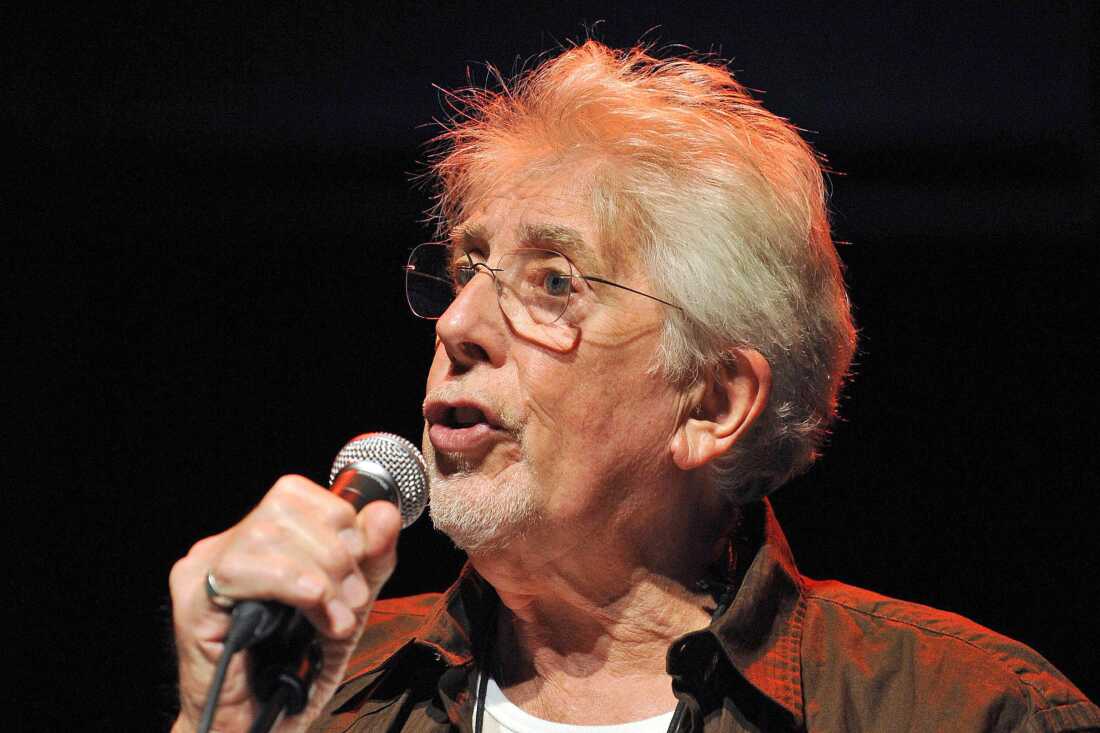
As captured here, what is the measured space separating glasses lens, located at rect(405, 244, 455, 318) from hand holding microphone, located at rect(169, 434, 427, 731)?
795mm

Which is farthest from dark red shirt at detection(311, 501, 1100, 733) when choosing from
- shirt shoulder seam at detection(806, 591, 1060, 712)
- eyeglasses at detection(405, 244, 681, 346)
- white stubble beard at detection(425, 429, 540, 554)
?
eyeglasses at detection(405, 244, 681, 346)

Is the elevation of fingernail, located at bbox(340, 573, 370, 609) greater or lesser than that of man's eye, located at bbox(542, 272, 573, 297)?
lesser

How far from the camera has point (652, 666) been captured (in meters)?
1.84

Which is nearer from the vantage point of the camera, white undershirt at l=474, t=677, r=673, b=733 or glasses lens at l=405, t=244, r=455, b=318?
white undershirt at l=474, t=677, r=673, b=733

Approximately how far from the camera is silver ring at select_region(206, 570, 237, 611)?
1.24 m

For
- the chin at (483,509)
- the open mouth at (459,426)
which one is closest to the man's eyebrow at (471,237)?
the open mouth at (459,426)

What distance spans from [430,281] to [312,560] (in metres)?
1.05

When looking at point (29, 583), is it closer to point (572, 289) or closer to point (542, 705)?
point (542, 705)

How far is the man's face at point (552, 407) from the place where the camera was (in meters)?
1.74

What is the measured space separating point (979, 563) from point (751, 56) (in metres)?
1.31

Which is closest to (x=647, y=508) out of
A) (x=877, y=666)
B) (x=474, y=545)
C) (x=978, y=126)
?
(x=474, y=545)

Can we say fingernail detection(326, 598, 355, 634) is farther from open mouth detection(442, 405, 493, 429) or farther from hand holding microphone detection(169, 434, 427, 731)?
open mouth detection(442, 405, 493, 429)

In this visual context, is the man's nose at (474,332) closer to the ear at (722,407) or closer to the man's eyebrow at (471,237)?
the man's eyebrow at (471,237)

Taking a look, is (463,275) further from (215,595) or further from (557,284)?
(215,595)
